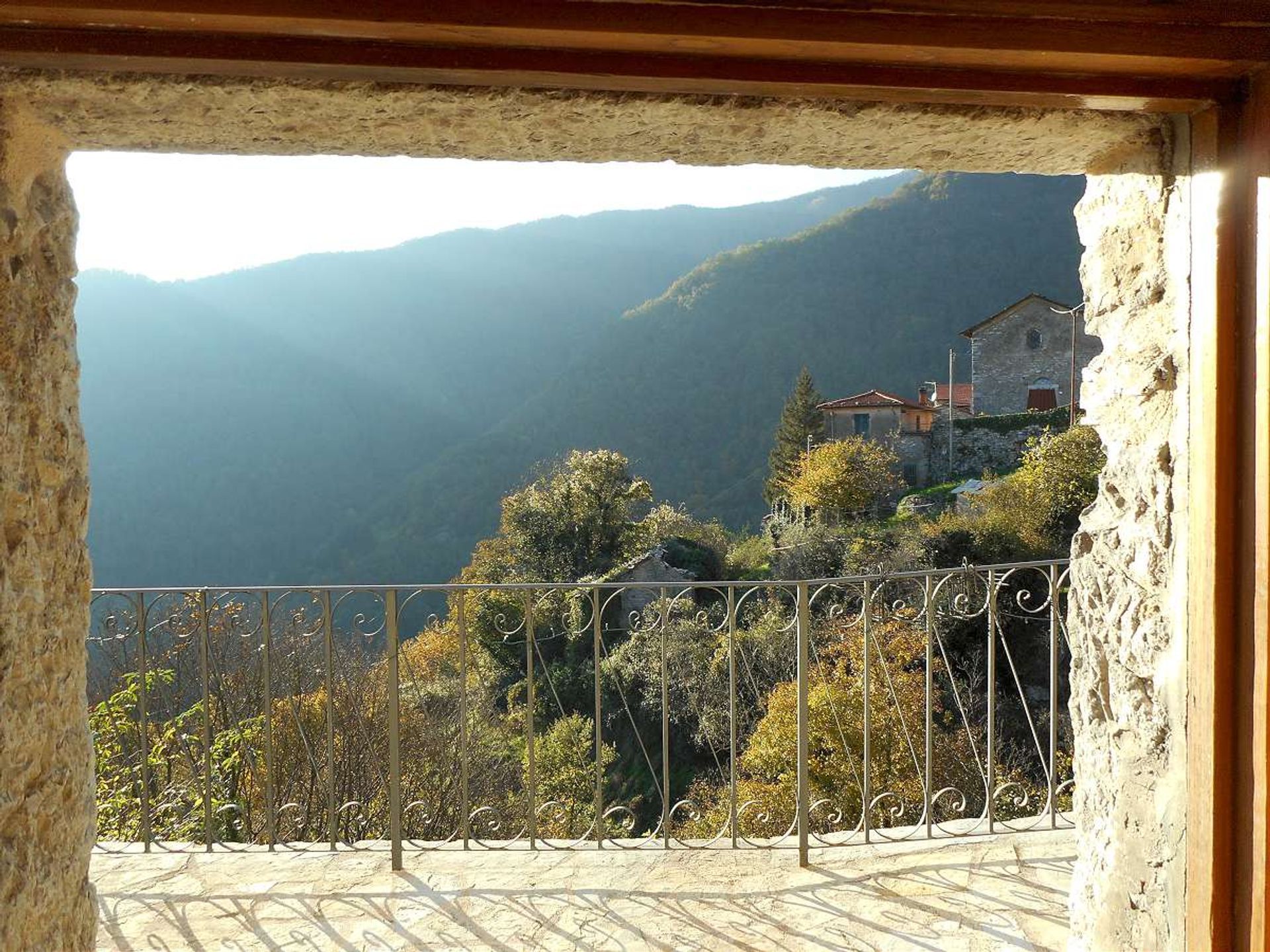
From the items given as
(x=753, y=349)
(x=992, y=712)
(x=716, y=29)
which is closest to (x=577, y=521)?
(x=992, y=712)

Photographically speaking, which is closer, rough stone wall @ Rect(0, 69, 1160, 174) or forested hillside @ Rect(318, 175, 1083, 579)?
rough stone wall @ Rect(0, 69, 1160, 174)

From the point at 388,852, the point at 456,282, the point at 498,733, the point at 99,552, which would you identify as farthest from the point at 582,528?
the point at 456,282

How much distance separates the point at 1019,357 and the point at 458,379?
85.3 feet

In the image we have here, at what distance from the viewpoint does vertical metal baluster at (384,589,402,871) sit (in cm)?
255

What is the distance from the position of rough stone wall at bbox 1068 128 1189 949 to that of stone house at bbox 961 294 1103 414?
23706mm

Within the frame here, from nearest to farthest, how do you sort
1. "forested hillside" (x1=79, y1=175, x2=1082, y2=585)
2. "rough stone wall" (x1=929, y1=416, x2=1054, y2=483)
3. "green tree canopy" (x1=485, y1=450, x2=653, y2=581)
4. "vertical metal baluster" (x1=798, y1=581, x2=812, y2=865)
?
1. "vertical metal baluster" (x1=798, y1=581, x2=812, y2=865)
2. "green tree canopy" (x1=485, y1=450, x2=653, y2=581)
3. "rough stone wall" (x1=929, y1=416, x2=1054, y2=483)
4. "forested hillside" (x1=79, y1=175, x2=1082, y2=585)

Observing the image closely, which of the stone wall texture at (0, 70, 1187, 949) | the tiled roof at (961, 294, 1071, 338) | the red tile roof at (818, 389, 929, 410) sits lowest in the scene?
the stone wall texture at (0, 70, 1187, 949)

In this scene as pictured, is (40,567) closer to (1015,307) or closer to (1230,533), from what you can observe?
(1230,533)

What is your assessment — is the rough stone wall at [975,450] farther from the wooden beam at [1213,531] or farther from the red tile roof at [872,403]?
the wooden beam at [1213,531]

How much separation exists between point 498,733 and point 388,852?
26.9 ft

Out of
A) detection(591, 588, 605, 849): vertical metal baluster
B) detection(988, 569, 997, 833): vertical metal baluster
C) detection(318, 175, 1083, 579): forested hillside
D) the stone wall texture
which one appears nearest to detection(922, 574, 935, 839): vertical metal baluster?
detection(988, 569, 997, 833): vertical metal baluster

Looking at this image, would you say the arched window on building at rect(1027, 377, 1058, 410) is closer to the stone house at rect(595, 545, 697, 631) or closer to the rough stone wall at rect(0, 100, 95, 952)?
the stone house at rect(595, 545, 697, 631)

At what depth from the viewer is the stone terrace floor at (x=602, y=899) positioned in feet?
7.07

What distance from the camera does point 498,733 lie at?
10.6 m
